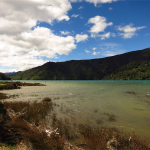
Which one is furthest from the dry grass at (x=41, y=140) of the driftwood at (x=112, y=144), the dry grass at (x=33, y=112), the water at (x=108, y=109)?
the water at (x=108, y=109)

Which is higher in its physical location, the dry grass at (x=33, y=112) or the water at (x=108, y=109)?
the dry grass at (x=33, y=112)

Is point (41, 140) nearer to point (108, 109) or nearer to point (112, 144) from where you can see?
point (112, 144)

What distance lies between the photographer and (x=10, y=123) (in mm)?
7062

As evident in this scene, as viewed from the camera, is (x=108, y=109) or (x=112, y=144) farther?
(x=108, y=109)

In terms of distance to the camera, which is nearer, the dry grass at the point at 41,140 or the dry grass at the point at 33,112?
the dry grass at the point at 41,140

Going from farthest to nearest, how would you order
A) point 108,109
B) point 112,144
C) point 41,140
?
1. point 108,109
2. point 112,144
3. point 41,140

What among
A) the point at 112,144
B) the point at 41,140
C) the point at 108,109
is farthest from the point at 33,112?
the point at 108,109

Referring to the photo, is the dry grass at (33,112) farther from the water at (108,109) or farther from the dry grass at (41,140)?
the dry grass at (41,140)

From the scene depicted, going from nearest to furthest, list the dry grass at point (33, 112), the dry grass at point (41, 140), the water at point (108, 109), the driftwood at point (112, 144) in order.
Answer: the dry grass at point (41, 140)
the driftwood at point (112, 144)
the water at point (108, 109)
the dry grass at point (33, 112)

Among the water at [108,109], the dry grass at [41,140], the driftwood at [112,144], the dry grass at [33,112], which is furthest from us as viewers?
the dry grass at [33,112]

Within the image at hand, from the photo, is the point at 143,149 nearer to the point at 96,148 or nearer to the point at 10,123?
the point at 96,148

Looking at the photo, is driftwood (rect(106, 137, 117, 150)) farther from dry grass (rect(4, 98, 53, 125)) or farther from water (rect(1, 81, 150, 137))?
dry grass (rect(4, 98, 53, 125))

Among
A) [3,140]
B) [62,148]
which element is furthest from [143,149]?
[3,140]

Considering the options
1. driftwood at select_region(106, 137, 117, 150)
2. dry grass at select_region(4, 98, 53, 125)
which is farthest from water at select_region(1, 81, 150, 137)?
driftwood at select_region(106, 137, 117, 150)
